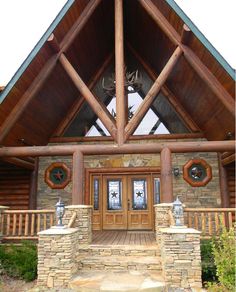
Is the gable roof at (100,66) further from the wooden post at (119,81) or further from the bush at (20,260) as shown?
the bush at (20,260)

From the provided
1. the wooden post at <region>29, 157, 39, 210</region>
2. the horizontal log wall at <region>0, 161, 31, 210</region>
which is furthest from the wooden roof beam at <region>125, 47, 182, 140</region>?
the horizontal log wall at <region>0, 161, 31, 210</region>

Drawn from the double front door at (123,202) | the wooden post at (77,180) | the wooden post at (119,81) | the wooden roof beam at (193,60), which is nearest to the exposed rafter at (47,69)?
the wooden post at (119,81)

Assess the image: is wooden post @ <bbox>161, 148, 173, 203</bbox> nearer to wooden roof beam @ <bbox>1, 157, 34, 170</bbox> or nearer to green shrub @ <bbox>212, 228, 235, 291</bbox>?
green shrub @ <bbox>212, 228, 235, 291</bbox>

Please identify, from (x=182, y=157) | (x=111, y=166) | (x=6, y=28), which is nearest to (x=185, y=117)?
(x=182, y=157)

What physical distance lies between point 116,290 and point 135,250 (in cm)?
177

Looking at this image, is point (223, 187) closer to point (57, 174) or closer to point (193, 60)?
point (193, 60)

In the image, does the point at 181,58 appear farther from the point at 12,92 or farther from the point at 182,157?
the point at 12,92

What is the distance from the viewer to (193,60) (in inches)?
319

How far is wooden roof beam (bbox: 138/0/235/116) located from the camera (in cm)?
771

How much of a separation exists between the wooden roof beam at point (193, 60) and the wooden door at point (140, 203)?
4.23 meters

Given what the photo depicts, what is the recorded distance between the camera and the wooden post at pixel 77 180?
7.59m

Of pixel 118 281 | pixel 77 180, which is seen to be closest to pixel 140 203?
pixel 77 180

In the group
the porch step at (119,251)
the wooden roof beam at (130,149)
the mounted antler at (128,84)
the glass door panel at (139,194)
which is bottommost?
the porch step at (119,251)

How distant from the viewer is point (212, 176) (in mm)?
10062
